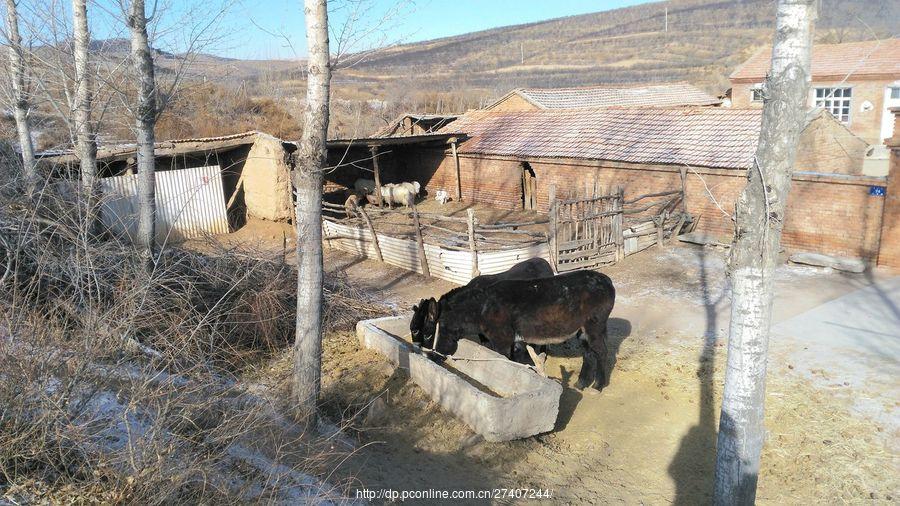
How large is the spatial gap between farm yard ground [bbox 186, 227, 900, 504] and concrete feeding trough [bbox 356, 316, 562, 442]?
6.5 inches

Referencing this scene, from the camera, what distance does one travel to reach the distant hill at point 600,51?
66.8 m

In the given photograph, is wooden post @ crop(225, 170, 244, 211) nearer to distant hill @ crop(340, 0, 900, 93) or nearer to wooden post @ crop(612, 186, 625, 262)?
wooden post @ crop(612, 186, 625, 262)

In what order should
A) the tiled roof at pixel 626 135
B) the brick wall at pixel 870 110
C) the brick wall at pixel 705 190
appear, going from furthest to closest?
the brick wall at pixel 870 110 → the tiled roof at pixel 626 135 → the brick wall at pixel 705 190

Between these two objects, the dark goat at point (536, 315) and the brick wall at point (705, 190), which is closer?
the dark goat at point (536, 315)

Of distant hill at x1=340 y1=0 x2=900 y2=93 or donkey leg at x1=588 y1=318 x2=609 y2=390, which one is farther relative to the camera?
distant hill at x1=340 y1=0 x2=900 y2=93

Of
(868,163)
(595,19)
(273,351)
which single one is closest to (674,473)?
(273,351)

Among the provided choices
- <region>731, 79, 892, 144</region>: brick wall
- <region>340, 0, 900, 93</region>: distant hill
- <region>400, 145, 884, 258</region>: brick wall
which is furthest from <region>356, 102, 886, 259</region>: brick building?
<region>340, 0, 900, 93</region>: distant hill

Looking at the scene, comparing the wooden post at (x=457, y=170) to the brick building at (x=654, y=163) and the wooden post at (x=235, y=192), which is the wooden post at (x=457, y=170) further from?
the wooden post at (x=235, y=192)

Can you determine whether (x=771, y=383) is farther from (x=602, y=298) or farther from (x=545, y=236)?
(x=545, y=236)

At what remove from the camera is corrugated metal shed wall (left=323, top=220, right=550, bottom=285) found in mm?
13039

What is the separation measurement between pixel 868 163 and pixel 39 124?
Answer: 27256 mm

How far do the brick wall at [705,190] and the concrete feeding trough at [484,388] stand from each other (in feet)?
11.3

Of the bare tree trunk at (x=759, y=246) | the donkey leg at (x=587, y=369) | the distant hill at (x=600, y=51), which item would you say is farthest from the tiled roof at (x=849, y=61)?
the bare tree trunk at (x=759, y=246)

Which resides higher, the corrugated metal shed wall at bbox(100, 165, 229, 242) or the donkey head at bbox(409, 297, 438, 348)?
the corrugated metal shed wall at bbox(100, 165, 229, 242)
